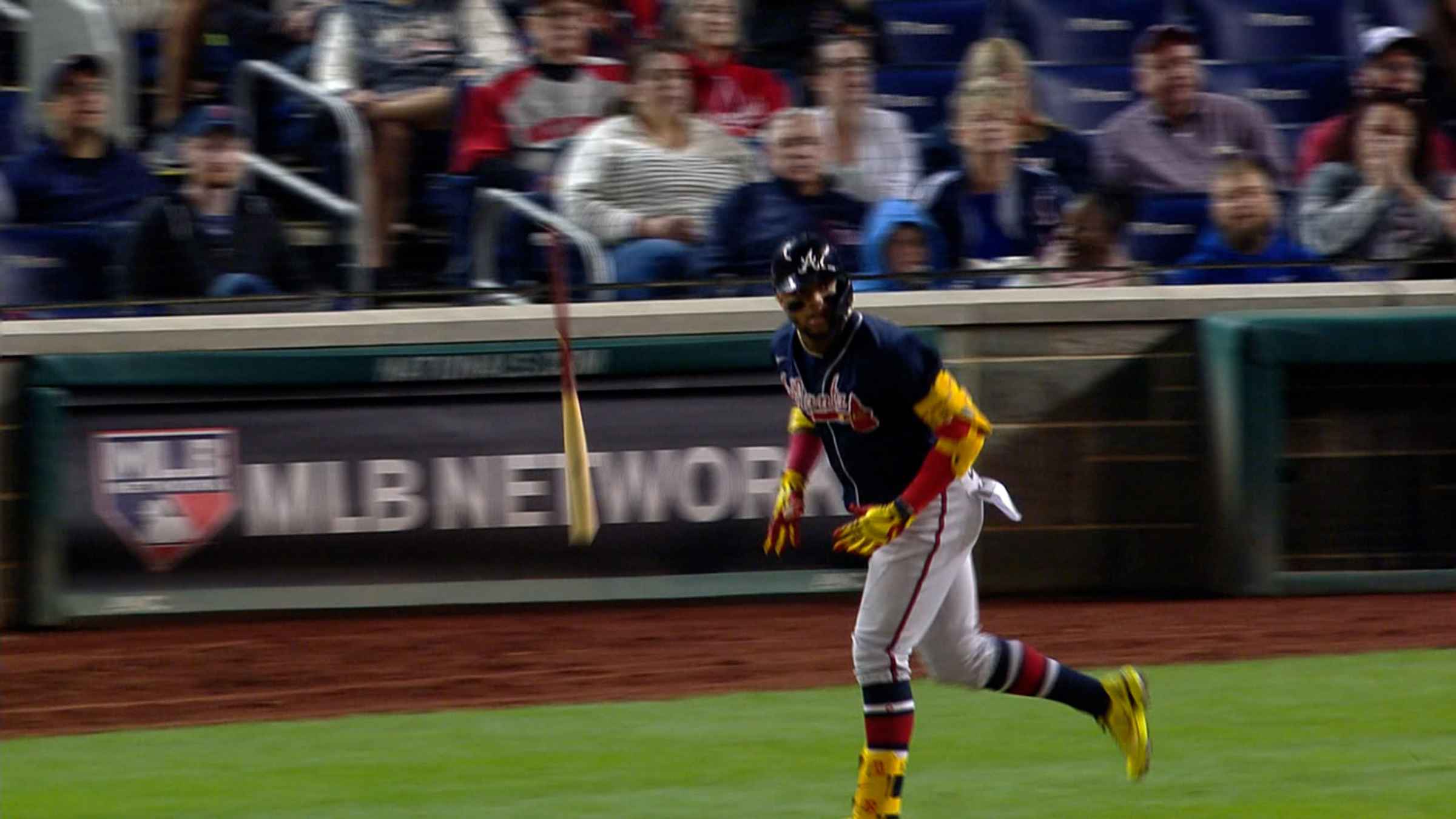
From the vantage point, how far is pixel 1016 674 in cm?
557

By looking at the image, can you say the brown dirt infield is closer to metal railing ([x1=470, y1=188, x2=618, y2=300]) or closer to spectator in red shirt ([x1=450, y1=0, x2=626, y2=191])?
metal railing ([x1=470, y1=188, x2=618, y2=300])

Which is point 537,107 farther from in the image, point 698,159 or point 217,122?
point 217,122

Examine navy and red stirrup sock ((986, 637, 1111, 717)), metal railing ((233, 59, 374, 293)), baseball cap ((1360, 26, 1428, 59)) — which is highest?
baseball cap ((1360, 26, 1428, 59))

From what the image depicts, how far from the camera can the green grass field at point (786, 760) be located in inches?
220

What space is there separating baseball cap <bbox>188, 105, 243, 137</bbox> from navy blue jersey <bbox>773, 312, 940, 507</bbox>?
199 inches

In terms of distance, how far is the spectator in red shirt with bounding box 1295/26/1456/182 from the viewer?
1035 centimetres

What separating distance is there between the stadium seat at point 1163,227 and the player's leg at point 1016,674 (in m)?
4.86

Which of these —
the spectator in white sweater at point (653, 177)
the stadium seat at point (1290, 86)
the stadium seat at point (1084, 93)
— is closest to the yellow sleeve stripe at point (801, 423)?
the spectator in white sweater at point (653, 177)

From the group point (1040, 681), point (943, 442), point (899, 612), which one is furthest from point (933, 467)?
point (1040, 681)

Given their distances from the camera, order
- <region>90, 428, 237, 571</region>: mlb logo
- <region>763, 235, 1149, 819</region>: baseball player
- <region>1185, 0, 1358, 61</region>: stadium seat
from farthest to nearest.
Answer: <region>1185, 0, 1358, 61</region>: stadium seat, <region>90, 428, 237, 571</region>: mlb logo, <region>763, 235, 1149, 819</region>: baseball player

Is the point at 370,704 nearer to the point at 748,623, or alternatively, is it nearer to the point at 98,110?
the point at 748,623

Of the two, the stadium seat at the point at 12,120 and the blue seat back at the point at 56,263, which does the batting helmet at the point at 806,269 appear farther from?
the stadium seat at the point at 12,120

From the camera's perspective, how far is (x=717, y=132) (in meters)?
10.0

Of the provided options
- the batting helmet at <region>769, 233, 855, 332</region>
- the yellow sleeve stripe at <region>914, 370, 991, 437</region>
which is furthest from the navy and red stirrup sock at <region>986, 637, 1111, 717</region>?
the batting helmet at <region>769, 233, 855, 332</region>
